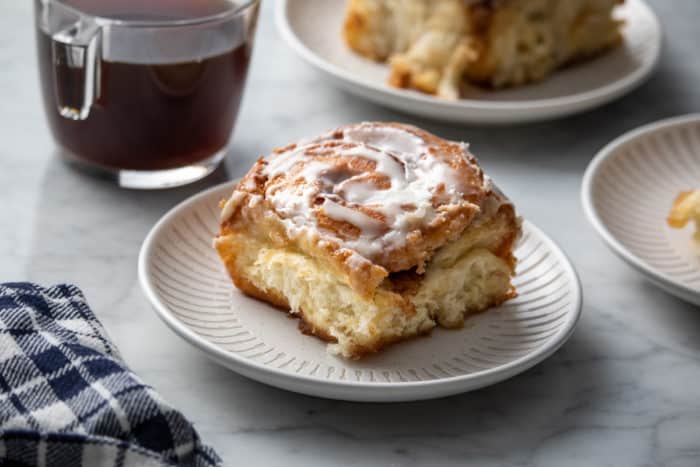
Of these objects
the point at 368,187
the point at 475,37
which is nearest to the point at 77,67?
the point at 368,187

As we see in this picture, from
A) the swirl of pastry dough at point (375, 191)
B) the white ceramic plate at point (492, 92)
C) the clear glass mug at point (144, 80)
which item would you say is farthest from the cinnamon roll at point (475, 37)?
the swirl of pastry dough at point (375, 191)

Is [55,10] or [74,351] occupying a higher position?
[55,10]

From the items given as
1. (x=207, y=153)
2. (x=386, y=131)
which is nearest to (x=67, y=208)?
(x=207, y=153)

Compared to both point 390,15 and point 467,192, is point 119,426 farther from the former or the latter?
point 390,15

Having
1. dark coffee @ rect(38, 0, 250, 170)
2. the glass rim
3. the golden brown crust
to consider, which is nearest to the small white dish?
the golden brown crust

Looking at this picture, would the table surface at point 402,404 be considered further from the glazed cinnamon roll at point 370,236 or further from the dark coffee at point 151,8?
the dark coffee at point 151,8

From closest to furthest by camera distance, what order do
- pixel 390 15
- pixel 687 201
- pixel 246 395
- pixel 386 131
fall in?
pixel 246 395 < pixel 386 131 < pixel 687 201 < pixel 390 15
